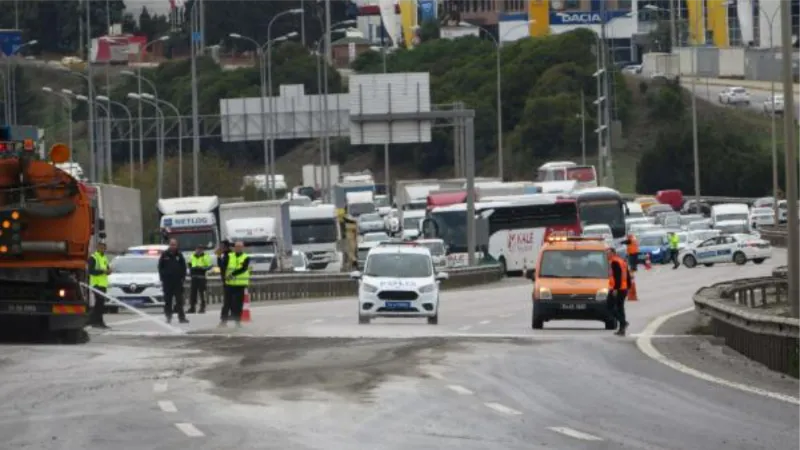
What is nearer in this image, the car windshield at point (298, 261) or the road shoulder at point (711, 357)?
the road shoulder at point (711, 357)

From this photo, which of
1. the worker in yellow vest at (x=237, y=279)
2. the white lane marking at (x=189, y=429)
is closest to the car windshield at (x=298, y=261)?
the worker in yellow vest at (x=237, y=279)

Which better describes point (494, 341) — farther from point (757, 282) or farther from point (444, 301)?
point (444, 301)

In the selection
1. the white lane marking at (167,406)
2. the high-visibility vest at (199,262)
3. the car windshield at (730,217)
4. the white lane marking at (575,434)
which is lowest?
the white lane marking at (575,434)

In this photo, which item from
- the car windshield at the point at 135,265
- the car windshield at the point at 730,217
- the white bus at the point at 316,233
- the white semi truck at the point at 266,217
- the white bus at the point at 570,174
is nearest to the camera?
the car windshield at the point at 135,265

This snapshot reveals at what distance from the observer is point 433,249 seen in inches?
2849

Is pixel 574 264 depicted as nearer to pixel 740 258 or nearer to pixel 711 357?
pixel 711 357

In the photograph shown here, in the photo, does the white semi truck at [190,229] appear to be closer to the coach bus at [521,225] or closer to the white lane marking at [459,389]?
the coach bus at [521,225]

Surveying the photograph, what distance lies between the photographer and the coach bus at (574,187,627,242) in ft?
272

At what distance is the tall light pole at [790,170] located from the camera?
33094 millimetres

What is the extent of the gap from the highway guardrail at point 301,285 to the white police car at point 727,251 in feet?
49.7

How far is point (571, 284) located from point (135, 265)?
48.8 ft

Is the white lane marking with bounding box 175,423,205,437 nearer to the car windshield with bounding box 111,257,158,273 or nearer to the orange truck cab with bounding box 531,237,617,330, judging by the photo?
the orange truck cab with bounding box 531,237,617,330

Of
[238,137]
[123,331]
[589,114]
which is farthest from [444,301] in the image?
[589,114]

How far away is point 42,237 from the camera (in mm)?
32938
